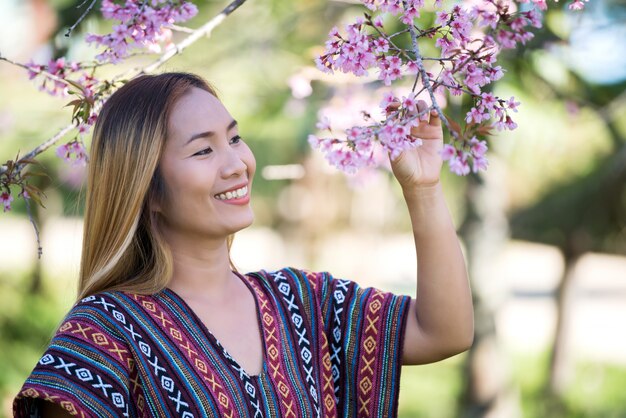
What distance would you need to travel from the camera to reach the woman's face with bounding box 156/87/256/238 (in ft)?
5.96

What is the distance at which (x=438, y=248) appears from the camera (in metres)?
1.88

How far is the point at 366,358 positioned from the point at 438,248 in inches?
12.4

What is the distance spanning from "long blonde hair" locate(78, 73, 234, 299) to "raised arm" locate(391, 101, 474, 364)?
1.63ft

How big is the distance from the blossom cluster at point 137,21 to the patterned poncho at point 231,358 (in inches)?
20.4

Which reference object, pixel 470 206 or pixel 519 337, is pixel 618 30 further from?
pixel 519 337

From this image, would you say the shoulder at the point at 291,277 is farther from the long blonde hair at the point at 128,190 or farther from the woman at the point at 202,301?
the long blonde hair at the point at 128,190

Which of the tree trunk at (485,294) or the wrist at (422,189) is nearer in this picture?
the wrist at (422,189)

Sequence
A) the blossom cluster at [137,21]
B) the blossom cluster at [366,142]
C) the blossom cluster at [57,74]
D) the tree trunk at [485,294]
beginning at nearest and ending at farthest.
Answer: the blossom cluster at [366,142], the blossom cluster at [137,21], the blossom cluster at [57,74], the tree trunk at [485,294]

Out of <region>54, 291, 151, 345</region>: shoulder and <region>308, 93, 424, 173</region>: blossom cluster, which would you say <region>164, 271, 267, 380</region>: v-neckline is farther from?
<region>308, 93, 424, 173</region>: blossom cluster

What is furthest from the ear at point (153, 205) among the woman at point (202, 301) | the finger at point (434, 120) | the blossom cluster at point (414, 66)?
the finger at point (434, 120)

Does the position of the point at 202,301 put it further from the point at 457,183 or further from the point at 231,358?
the point at 457,183

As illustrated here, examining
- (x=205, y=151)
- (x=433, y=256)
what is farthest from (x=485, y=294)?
(x=205, y=151)

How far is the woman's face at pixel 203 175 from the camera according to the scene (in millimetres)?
1816

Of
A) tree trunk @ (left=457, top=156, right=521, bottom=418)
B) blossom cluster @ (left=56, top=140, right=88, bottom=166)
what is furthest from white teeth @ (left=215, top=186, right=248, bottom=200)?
tree trunk @ (left=457, top=156, right=521, bottom=418)
